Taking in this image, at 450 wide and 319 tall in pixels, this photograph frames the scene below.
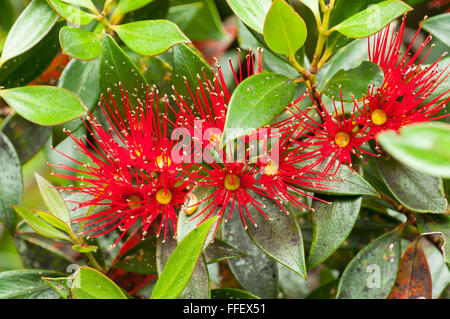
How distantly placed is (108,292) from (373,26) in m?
0.56

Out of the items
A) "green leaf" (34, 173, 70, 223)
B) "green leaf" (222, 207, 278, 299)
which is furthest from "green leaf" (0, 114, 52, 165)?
"green leaf" (222, 207, 278, 299)

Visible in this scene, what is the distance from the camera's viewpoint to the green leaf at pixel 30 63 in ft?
3.10

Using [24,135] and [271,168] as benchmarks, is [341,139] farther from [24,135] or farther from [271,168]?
[24,135]

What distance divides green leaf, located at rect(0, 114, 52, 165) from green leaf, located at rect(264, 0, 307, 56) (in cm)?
57

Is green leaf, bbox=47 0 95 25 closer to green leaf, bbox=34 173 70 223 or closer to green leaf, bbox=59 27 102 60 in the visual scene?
green leaf, bbox=59 27 102 60

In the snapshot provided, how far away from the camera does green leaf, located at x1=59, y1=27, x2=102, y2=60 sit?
79cm

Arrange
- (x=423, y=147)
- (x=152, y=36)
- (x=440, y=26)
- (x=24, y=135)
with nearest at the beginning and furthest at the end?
(x=423, y=147)
(x=152, y=36)
(x=440, y=26)
(x=24, y=135)

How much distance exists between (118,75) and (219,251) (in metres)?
0.35

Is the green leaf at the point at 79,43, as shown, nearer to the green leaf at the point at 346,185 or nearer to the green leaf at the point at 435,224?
the green leaf at the point at 346,185

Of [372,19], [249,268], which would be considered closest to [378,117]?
[372,19]

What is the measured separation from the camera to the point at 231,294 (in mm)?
902

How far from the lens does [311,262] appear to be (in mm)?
796

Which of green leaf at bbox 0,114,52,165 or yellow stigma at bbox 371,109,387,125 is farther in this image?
green leaf at bbox 0,114,52,165

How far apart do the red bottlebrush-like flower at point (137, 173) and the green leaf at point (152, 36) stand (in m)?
0.08
